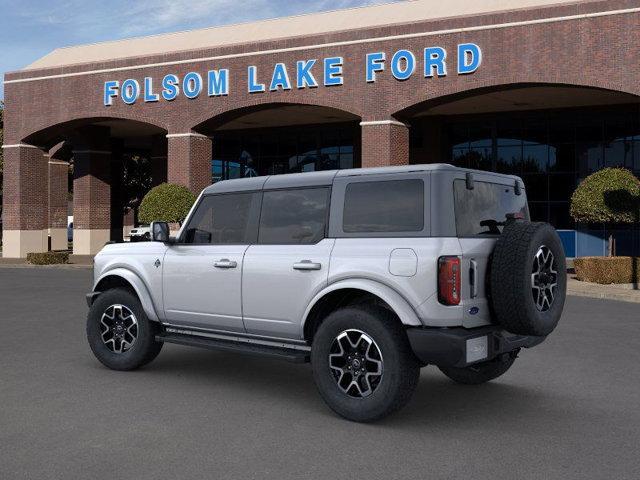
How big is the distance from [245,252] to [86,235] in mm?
32318

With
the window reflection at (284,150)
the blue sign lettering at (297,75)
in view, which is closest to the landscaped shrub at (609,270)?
the blue sign lettering at (297,75)

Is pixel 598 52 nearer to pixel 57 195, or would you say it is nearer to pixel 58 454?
pixel 58 454

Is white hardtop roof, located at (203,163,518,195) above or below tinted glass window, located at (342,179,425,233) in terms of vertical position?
above

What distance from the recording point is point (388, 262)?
5.95m

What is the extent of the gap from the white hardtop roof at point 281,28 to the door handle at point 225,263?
20340 mm

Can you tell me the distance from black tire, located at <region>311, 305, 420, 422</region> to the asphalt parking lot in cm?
16

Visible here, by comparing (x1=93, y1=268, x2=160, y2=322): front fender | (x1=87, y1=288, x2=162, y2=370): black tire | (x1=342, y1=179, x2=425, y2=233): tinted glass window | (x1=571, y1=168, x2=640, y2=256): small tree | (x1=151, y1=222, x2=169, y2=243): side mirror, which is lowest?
(x1=87, y1=288, x2=162, y2=370): black tire

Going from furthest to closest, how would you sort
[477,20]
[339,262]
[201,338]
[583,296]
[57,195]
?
[57,195]
[477,20]
[583,296]
[201,338]
[339,262]

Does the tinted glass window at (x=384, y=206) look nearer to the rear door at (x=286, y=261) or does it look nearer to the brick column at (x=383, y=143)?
the rear door at (x=286, y=261)

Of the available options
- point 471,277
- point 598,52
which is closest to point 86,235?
point 598,52

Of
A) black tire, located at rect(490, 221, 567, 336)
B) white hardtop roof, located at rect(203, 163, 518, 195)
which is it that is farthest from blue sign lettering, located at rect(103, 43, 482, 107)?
black tire, located at rect(490, 221, 567, 336)

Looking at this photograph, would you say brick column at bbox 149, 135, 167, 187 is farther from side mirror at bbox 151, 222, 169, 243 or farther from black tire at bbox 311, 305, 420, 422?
black tire at bbox 311, 305, 420, 422

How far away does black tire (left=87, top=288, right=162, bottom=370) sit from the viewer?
7.86 m

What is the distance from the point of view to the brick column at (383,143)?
26.3m
